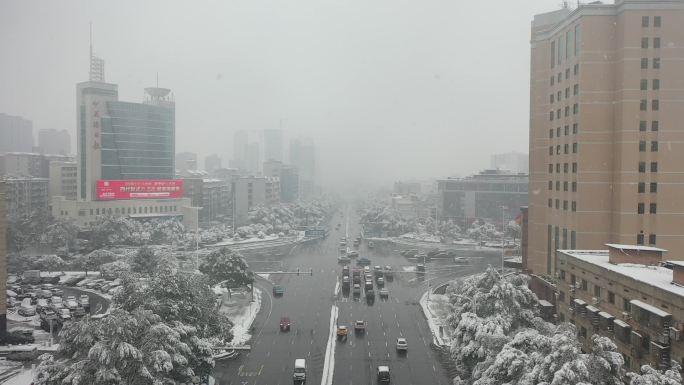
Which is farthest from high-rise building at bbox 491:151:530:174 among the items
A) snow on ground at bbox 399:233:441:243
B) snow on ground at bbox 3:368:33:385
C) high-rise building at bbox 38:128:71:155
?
snow on ground at bbox 3:368:33:385

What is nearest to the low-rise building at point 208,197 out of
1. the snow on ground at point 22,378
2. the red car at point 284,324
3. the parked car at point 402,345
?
the red car at point 284,324

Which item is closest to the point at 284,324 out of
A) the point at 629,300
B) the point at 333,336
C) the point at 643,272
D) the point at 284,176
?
the point at 333,336

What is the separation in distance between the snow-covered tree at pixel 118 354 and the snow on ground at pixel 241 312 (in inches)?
367

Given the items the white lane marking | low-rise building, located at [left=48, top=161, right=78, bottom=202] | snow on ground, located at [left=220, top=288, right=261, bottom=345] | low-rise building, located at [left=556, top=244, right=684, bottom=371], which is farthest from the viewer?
low-rise building, located at [left=48, top=161, right=78, bottom=202]

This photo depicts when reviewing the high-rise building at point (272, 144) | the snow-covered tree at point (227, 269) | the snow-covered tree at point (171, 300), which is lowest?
the snow-covered tree at point (227, 269)

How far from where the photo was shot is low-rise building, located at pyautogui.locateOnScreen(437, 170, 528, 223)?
225 ft

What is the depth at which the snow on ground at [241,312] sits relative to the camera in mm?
24375

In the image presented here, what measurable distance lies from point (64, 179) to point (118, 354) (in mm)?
59138

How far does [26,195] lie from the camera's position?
63406 mm

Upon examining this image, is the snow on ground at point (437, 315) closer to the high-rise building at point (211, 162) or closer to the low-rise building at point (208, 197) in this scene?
the low-rise building at point (208, 197)

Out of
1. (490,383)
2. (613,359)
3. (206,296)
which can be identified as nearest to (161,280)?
(206,296)

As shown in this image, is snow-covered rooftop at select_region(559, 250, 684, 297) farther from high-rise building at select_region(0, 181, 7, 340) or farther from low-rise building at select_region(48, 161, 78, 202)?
low-rise building at select_region(48, 161, 78, 202)

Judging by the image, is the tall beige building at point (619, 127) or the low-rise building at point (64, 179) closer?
the tall beige building at point (619, 127)

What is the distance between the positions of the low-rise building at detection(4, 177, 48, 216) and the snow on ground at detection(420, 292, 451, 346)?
43.0m
